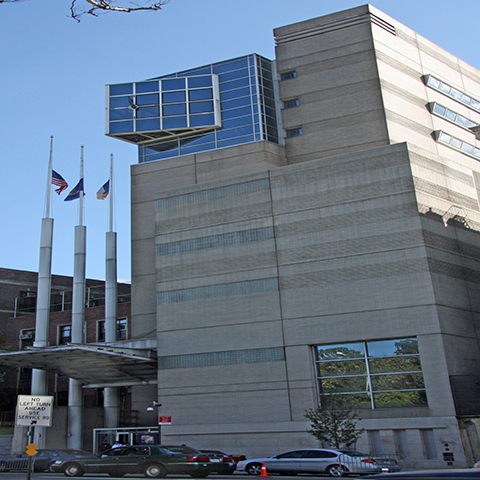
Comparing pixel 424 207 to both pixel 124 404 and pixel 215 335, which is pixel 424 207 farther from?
pixel 124 404

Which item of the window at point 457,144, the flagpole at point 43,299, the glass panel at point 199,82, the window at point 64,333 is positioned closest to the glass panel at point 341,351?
the window at point 457,144


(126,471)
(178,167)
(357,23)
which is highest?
(357,23)

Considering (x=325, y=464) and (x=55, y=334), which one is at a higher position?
(x=55, y=334)

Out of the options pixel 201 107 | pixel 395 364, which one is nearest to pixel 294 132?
pixel 201 107

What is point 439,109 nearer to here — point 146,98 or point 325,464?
point 146,98

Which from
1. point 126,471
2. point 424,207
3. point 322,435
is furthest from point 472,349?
point 126,471

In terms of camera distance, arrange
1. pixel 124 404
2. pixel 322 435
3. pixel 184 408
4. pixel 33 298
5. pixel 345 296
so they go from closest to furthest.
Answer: pixel 322 435 < pixel 345 296 < pixel 184 408 < pixel 124 404 < pixel 33 298

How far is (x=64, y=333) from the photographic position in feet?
198

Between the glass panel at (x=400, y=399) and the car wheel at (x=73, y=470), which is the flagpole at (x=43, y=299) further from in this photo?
the glass panel at (x=400, y=399)

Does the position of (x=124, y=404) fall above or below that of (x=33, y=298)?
below

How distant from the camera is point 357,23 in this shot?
50688mm

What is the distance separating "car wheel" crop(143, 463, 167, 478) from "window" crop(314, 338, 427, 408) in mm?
15725

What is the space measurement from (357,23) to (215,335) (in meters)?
29.3

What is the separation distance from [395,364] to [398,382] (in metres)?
1.08
